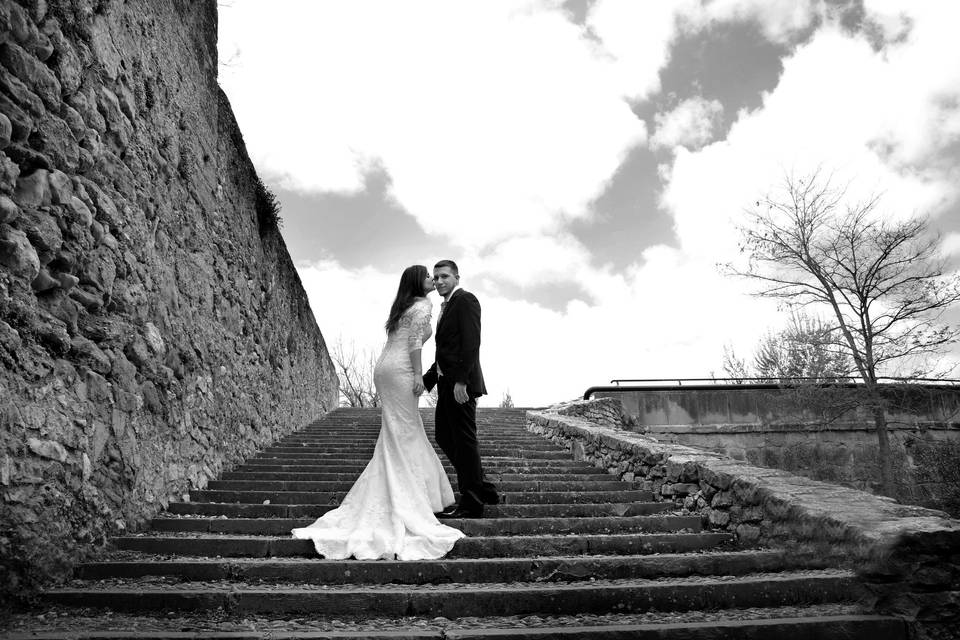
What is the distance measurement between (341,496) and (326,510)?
0.44 metres

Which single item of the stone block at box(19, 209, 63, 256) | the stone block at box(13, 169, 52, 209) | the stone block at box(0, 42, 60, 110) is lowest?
the stone block at box(19, 209, 63, 256)

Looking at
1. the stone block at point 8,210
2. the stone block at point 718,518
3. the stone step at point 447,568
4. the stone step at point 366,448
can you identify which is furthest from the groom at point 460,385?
the stone step at point 366,448

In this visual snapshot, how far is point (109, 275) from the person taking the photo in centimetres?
371

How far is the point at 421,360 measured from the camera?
14.3ft

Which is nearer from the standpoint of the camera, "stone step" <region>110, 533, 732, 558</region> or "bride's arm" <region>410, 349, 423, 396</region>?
"stone step" <region>110, 533, 732, 558</region>

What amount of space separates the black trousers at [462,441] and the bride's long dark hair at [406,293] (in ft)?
1.81

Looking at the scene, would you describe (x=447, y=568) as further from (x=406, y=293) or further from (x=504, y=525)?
(x=406, y=293)

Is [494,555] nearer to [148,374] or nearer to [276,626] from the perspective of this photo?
[276,626]

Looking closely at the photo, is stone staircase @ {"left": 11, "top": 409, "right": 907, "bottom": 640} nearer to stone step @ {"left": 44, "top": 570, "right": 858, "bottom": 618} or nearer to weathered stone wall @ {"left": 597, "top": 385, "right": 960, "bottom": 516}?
stone step @ {"left": 44, "top": 570, "right": 858, "bottom": 618}

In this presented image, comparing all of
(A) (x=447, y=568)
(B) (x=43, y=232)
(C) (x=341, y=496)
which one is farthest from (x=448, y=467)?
(B) (x=43, y=232)

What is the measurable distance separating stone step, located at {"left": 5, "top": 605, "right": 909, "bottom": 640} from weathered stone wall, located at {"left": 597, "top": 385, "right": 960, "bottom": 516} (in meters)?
10.3

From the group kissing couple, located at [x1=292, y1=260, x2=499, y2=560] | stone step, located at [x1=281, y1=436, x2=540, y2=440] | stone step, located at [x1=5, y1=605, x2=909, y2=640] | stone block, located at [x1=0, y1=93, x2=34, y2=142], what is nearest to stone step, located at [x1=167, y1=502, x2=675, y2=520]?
kissing couple, located at [x1=292, y1=260, x2=499, y2=560]

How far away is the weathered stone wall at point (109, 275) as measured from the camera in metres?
2.90

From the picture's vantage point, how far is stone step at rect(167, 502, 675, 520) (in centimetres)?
447
